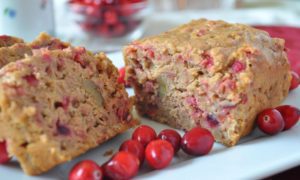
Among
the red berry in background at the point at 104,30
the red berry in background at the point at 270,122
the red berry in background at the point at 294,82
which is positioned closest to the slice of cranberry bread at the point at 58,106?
the red berry in background at the point at 270,122

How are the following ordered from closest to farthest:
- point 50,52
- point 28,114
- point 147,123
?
1. point 28,114
2. point 50,52
3. point 147,123

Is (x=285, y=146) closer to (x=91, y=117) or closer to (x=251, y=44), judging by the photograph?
(x=251, y=44)

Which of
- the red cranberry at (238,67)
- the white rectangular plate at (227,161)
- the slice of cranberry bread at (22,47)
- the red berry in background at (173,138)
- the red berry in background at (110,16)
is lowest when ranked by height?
the white rectangular plate at (227,161)

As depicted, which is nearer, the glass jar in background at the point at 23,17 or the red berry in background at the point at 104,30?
the glass jar in background at the point at 23,17

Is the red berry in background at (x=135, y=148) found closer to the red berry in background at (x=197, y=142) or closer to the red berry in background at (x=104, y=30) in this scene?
the red berry in background at (x=197, y=142)

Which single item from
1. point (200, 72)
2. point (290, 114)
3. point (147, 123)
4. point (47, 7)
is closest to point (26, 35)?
point (47, 7)

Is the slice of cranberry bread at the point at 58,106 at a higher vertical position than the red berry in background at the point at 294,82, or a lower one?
higher
